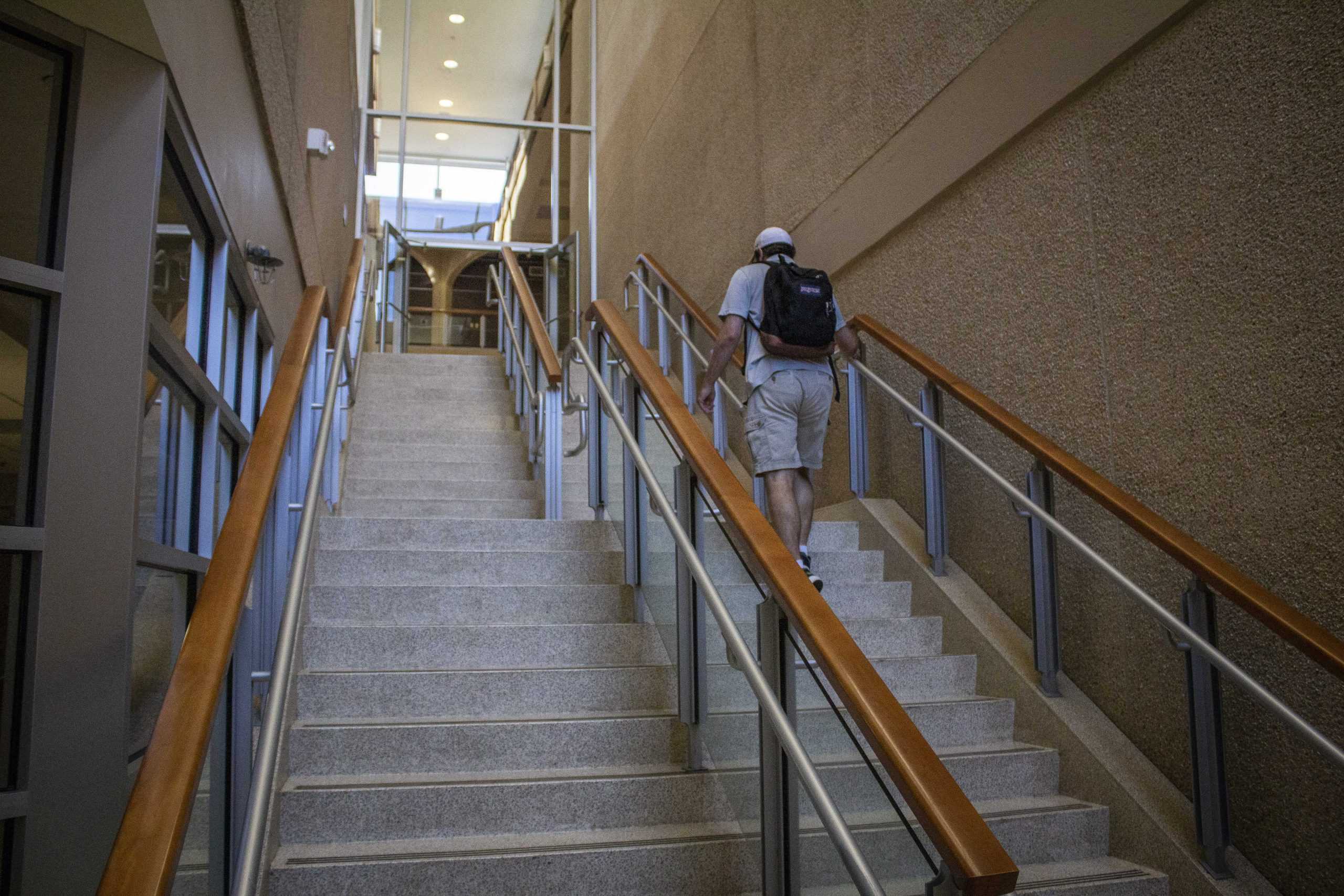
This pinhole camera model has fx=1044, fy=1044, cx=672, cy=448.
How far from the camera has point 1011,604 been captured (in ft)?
11.1

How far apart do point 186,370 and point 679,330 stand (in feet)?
11.4

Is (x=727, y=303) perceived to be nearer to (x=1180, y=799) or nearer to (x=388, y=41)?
(x=1180, y=799)

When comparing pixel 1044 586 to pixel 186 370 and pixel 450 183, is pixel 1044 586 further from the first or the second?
pixel 450 183

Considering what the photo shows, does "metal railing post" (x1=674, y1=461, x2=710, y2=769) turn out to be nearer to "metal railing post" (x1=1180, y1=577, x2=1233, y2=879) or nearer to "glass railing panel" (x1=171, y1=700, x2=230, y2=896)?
"metal railing post" (x1=1180, y1=577, x2=1233, y2=879)

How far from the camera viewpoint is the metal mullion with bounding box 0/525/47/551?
179cm

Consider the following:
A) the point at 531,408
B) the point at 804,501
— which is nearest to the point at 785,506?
the point at 804,501

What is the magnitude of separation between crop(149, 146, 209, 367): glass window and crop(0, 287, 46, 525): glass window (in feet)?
0.72

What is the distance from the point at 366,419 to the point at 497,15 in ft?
22.0

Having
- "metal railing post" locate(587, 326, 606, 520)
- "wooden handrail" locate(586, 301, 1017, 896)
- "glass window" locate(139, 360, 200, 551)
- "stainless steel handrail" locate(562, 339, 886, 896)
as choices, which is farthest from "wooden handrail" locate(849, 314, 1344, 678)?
"glass window" locate(139, 360, 200, 551)

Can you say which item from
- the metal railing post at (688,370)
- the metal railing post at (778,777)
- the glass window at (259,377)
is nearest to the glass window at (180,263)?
the glass window at (259,377)

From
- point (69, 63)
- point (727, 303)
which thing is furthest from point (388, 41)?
point (69, 63)

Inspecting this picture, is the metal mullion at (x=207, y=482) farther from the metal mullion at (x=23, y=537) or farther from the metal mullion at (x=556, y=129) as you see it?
the metal mullion at (x=556, y=129)

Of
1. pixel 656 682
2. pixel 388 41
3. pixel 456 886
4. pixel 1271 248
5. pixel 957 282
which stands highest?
pixel 388 41

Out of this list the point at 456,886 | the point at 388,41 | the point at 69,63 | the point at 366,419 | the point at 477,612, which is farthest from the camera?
the point at 388,41
